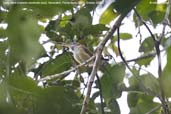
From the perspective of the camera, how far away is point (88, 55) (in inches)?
61.0

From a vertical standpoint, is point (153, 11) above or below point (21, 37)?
above

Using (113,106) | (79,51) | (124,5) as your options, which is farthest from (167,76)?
(79,51)

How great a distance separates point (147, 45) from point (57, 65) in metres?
0.31

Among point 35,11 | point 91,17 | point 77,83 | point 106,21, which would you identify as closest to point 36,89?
point 35,11

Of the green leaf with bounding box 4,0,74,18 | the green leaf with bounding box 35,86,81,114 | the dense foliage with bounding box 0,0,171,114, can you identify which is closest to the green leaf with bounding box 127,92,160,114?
the dense foliage with bounding box 0,0,171,114

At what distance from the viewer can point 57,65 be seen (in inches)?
47.0

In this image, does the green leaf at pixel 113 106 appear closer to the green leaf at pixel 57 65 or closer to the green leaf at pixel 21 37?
the green leaf at pixel 57 65

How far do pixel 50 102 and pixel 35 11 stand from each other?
0.61ft

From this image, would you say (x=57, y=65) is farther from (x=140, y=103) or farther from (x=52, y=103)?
(x=52, y=103)

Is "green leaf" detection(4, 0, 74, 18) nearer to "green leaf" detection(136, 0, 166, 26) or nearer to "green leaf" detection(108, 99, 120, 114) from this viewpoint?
"green leaf" detection(136, 0, 166, 26)

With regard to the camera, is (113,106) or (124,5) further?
(113,106)

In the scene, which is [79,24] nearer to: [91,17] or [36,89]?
[91,17]

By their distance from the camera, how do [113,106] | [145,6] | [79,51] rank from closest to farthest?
[145,6], [113,106], [79,51]

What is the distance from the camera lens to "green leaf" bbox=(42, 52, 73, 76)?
46.3 inches
